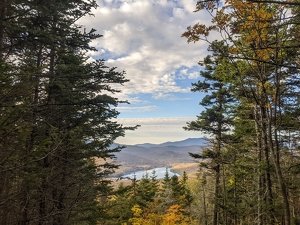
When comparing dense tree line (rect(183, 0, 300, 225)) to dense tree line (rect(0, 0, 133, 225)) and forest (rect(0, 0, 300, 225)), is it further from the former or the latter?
dense tree line (rect(0, 0, 133, 225))

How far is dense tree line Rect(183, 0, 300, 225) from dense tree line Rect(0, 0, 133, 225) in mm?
3848

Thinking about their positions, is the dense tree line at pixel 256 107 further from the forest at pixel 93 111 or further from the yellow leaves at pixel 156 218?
the yellow leaves at pixel 156 218

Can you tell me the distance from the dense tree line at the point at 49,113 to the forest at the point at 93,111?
0.04 metres

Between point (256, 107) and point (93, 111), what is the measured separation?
6.71 metres

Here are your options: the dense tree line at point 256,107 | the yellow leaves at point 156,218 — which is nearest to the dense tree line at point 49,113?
the dense tree line at point 256,107

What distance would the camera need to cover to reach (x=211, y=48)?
555cm

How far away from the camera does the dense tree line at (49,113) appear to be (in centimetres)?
405

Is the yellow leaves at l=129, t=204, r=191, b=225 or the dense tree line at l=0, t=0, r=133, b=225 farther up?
the dense tree line at l=0, t=0, r=133, b=225

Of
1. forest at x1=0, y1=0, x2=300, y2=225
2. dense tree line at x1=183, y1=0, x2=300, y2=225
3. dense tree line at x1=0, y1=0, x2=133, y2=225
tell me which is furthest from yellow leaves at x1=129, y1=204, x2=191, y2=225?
dense tree line at x1=0, y1=0, x2=133, y2=225

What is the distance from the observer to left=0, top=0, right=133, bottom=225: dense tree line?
159 inches

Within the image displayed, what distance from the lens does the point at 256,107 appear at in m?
6.72

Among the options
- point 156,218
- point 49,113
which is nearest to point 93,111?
point 49,113

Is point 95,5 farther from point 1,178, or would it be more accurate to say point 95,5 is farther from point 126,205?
point 126,205

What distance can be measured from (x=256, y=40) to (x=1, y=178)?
19.6 ft
